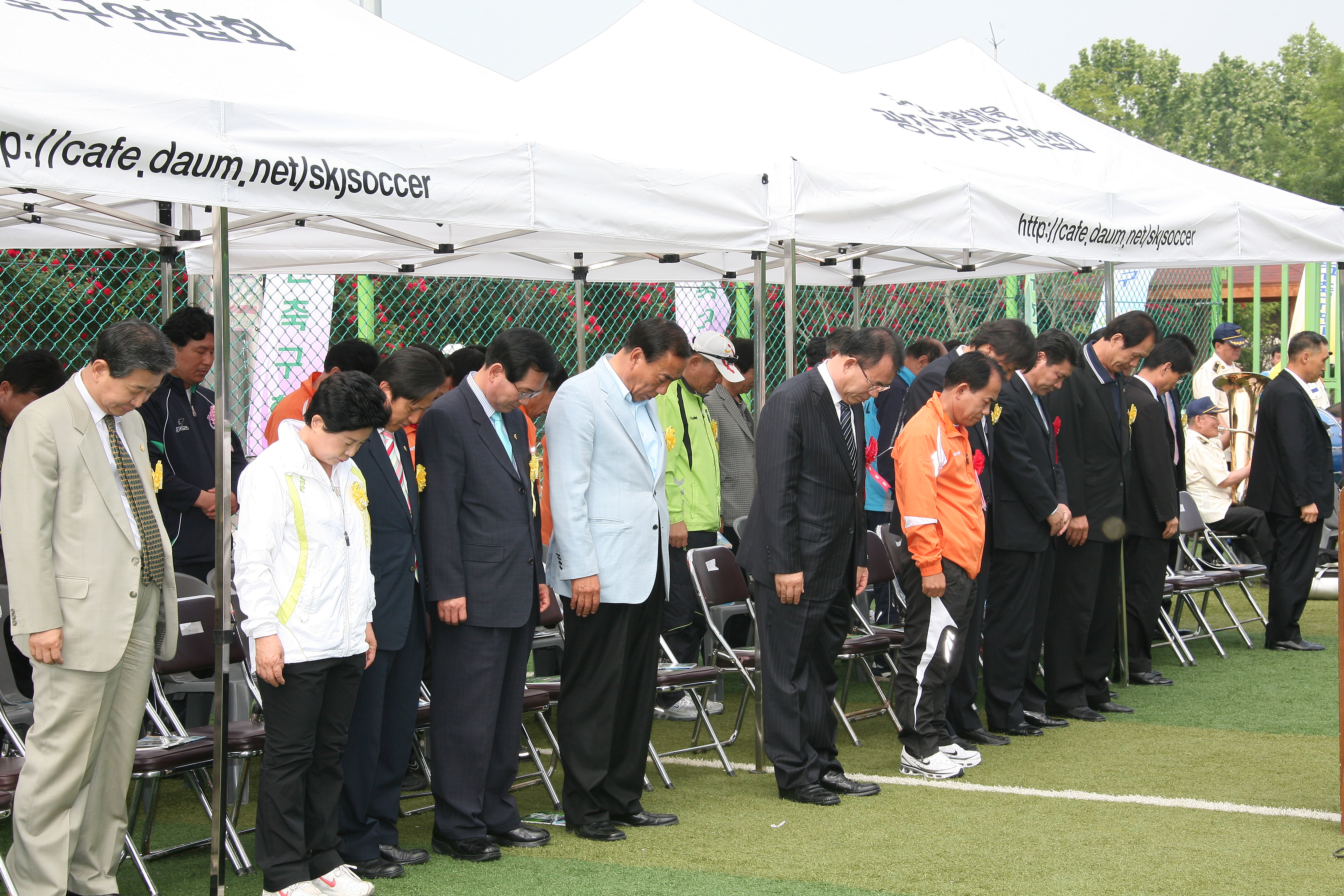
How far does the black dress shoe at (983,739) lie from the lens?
636cm

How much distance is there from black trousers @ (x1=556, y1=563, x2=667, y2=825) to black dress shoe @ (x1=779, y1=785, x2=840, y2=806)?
2.17ft

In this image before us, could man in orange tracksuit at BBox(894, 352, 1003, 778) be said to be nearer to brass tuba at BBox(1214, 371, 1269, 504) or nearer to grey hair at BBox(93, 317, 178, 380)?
grey hair at BBox(93, 317, 178, 380)

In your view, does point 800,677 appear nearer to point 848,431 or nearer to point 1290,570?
point 848,431

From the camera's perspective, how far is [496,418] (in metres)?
4.76

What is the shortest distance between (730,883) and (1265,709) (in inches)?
152

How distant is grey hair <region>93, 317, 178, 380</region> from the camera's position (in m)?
3.94

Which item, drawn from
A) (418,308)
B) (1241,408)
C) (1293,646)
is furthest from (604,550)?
(1241,408)

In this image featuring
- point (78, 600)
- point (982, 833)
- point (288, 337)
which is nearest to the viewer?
point (78, 600)

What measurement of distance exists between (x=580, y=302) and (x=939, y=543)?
346 centimetres

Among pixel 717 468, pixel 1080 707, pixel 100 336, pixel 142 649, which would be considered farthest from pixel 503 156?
pixel 1080 707

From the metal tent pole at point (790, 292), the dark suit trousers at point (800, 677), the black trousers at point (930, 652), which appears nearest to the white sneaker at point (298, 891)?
the dark suit trousers at point (800, 677)

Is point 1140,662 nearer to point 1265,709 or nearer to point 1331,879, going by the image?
point 1265,709

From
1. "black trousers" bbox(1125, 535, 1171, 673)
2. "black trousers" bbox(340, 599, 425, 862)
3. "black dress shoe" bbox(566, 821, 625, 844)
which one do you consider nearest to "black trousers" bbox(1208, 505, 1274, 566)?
"black trousers" bbox(1125, 535, 1171, 673)

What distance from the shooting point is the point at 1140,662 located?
7867 mm
